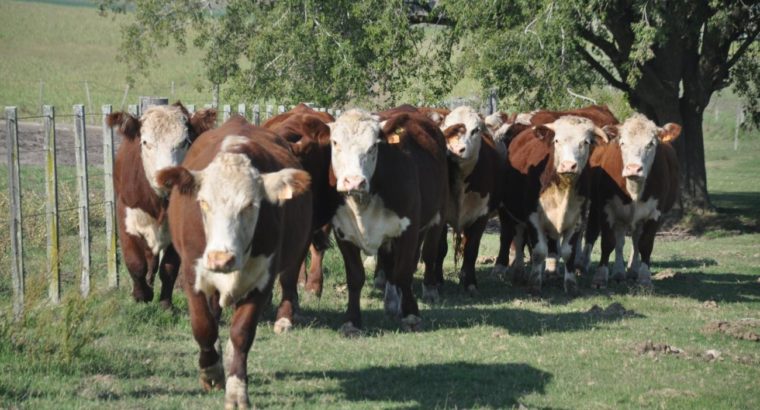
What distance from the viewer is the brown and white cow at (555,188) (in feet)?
42.7

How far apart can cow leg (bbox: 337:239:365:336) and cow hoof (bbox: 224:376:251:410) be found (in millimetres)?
3001

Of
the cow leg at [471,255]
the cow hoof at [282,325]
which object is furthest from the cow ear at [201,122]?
the cow leg at [471,255]

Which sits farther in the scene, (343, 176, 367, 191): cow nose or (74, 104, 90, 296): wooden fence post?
(74, 104, 90, 296): wooden fence post

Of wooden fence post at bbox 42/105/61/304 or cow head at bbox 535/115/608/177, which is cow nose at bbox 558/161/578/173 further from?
wooden fence post at bbox 42/105/61/304

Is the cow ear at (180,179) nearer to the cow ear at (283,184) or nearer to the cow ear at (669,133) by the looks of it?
the cow ear at (283,184)

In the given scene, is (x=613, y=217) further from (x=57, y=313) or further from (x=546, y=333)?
(x=57, y=313)

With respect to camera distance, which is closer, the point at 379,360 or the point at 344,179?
the point at 379,360

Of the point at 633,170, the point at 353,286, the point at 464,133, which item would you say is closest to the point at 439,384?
the point at 353,286

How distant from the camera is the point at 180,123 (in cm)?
1029

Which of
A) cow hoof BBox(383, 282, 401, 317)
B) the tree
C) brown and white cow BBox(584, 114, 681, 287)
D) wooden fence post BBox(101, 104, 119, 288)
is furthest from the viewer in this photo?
the tree

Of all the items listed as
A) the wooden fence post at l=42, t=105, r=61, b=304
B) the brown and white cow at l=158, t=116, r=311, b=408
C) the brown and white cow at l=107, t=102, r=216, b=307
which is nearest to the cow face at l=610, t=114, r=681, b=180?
the brown and white cow at l=107, t=102, r=216, b=307

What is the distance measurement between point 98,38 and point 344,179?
242 feet

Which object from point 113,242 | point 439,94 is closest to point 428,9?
point 439,94

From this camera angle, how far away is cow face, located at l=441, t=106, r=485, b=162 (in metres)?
12.8
